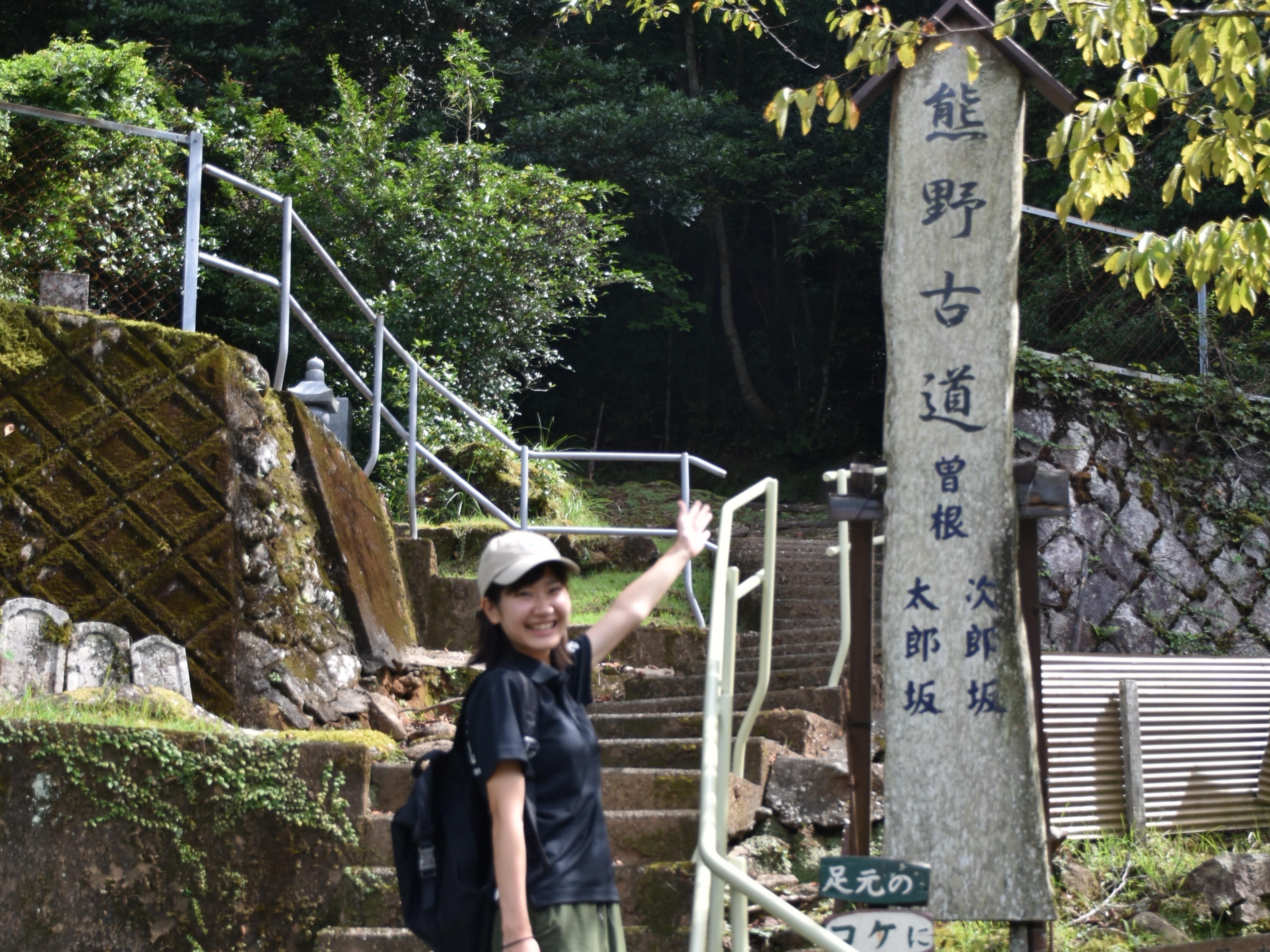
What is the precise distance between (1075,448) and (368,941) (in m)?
6.68

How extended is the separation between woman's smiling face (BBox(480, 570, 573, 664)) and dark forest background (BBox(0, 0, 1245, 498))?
10.0 metres

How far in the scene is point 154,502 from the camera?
15.8 feet

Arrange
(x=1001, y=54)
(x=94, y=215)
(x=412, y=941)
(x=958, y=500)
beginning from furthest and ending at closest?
(x=94, y=215)
(x=1001, y=54)
(x=958, y=500)
(x=412, y=941)

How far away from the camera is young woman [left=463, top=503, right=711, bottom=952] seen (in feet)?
6.43

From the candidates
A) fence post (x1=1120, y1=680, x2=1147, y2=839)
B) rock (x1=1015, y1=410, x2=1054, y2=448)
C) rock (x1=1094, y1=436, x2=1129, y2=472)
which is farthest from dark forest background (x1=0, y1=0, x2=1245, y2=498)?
fence post (x1=1120, y1=680, x2=1147, y2=839)

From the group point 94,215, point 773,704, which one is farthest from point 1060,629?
point 94,215

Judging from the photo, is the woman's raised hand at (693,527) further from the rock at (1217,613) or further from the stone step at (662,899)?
the rock at (1217,613)

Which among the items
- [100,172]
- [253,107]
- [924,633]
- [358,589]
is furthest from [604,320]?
[924,633]

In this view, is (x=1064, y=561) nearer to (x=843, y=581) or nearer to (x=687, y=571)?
(x=687, y=571)

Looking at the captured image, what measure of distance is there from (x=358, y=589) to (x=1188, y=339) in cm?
675

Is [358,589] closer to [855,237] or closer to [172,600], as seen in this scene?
[172,600]

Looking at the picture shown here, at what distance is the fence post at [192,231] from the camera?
5012 millimetres

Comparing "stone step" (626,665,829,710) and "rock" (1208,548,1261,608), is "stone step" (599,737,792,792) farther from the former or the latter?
"rock" (1208,548,1261,608)

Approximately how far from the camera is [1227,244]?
4.09 meters
